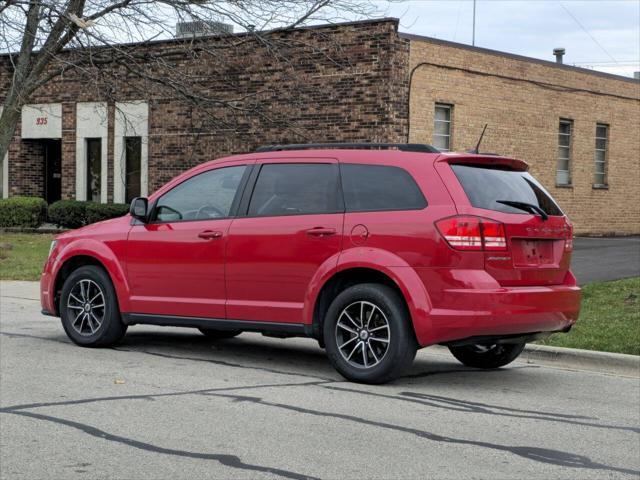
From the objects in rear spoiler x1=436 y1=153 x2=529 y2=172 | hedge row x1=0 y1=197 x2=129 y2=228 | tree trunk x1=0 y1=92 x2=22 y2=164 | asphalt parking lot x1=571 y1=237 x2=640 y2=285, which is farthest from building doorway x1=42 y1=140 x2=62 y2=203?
rear spoiler x1=436 y1=153 x2=529 y2=172

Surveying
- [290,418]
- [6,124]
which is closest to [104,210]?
[6,124]

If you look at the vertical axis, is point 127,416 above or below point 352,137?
below

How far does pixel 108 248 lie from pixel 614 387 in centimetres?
484

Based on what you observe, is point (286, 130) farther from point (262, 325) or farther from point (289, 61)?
point (262, 325)

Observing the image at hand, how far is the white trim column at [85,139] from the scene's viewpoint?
28.8 meters

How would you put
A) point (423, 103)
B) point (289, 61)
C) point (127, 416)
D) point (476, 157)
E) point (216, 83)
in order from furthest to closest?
point (216, 83), point (423, 103), point (289, 61), point (476, 157), point (127, 416)

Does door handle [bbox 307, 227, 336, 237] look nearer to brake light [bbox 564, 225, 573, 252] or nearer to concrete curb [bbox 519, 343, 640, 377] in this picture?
brake light [bbox 564, 225, 573, 252]

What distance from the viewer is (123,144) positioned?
2839 cm

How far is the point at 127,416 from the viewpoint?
662 cm

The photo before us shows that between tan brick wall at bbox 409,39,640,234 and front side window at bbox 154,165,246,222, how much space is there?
14232 mm

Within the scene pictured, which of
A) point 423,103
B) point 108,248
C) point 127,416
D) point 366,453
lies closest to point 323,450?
point 366,453

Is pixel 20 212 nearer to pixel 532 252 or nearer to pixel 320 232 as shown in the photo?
pixel 320 232

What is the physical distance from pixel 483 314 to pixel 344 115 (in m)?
16.1

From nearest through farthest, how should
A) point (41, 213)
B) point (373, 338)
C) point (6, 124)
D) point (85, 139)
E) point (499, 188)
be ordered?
point (373, 338) < point (499, 188) < point (6, 124) < point (41, 213) < point (85, 139)
